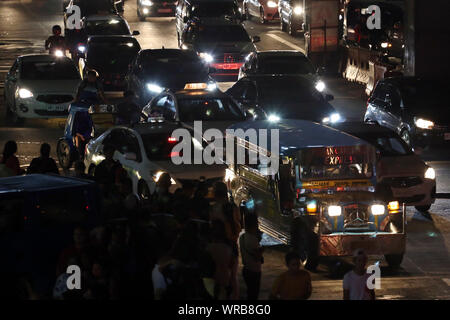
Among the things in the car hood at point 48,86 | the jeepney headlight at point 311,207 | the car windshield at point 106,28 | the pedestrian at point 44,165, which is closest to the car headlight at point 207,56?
the car windshield at point 106,28

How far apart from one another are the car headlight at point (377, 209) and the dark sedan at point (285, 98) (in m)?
9.18

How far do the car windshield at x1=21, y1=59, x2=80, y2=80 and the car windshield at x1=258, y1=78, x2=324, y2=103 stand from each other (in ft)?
16.8

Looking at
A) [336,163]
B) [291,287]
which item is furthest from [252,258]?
[336,163]

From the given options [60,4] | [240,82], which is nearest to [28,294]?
[240,82]

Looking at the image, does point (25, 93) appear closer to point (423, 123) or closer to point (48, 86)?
point (48, 86)

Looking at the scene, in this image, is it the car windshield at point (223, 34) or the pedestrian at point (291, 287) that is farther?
the car windshield at point (223, 34)

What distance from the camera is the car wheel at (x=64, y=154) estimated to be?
70.2 feet

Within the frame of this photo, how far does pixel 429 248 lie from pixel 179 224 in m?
5.56

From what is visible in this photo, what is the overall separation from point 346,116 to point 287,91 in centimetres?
377

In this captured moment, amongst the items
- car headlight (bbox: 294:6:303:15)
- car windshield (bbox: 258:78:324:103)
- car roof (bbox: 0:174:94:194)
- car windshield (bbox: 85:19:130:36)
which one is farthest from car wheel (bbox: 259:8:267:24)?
car roof (bbox: 0:174:94:194)

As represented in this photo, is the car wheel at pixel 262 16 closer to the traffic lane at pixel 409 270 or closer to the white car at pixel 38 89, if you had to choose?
the white car at pixel 38 89

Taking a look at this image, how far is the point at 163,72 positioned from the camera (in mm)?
28719

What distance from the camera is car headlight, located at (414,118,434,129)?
24109 millimetres
